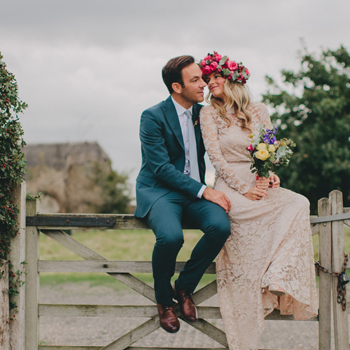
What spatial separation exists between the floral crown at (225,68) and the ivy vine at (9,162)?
184 centimetres

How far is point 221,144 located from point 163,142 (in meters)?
0.60

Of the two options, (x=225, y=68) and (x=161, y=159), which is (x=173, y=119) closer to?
(x=161, y=159)

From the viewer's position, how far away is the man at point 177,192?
3.62 m

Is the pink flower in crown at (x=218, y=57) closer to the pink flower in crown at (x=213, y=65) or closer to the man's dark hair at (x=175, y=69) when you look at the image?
the pink flower in crown at (x=213, y=65)

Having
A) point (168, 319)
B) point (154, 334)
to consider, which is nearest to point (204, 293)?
point (168, 319)

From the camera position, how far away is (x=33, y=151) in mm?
38656

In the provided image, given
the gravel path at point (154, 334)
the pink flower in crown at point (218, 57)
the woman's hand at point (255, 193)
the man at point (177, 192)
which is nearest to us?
the man at point (177, 192)

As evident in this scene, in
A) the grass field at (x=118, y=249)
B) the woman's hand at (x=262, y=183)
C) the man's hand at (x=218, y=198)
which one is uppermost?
the woman's hand at (x=262, y=183)

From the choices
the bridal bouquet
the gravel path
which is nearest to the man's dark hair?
the bridal bouquet

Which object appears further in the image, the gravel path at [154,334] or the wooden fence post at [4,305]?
the gravel path at [154,334]

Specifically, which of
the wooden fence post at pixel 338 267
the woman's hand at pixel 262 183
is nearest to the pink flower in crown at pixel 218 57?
the woman's hand at pixel 262 183

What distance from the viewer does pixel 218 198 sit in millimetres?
3859

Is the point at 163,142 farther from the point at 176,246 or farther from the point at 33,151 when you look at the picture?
the point at 33,151

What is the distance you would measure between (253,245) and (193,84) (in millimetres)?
1681
